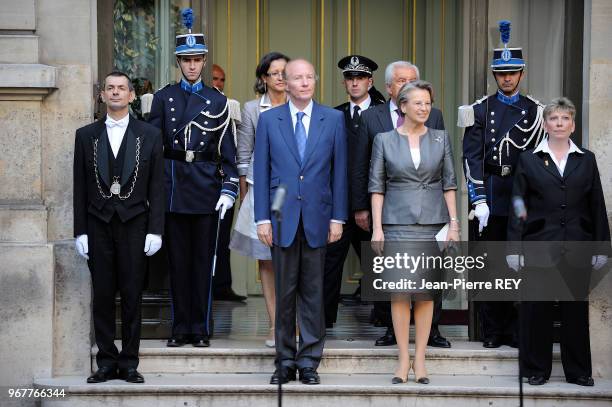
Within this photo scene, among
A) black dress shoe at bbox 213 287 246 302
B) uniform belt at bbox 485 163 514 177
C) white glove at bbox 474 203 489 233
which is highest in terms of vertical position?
uniform belt at bbox 485 163 514 177

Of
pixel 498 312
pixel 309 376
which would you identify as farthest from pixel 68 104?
pixel 498 312

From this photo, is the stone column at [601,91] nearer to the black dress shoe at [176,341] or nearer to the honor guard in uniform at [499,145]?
the honor guard in uniform at [499,145]

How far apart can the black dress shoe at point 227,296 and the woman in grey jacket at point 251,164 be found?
2.39 m

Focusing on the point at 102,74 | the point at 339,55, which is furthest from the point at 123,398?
the point at 339,55

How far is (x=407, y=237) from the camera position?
30.9ft

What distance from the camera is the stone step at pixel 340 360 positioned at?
9.92 metres

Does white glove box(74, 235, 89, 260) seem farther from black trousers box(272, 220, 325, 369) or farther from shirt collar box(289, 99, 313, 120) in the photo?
shirt collar box(289, 99, 313, 120)

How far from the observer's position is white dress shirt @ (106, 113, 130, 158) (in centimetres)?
961

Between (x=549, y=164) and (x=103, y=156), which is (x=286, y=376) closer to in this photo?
(x=103, y=156)

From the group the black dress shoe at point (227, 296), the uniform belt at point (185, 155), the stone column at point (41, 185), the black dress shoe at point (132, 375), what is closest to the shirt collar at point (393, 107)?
the uniform belt at point (185, 155)

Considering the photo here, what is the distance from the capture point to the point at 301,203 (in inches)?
368

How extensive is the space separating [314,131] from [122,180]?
127 cm

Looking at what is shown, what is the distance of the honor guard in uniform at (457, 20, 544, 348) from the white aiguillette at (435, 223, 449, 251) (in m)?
0.79

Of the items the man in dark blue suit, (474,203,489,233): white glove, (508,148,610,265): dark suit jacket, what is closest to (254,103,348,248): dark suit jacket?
the man in dark blue suit
